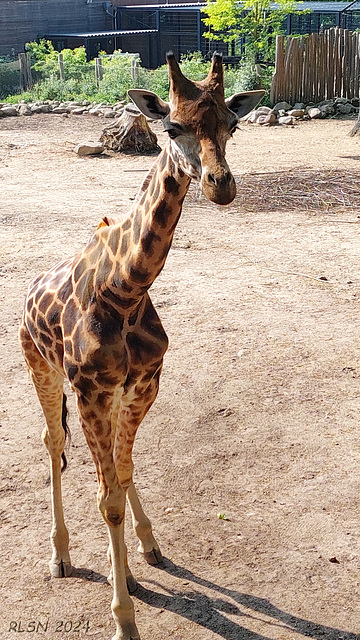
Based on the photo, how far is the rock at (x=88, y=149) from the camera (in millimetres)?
15961

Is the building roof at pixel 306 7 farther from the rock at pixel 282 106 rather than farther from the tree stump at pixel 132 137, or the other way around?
the tree stump at pixel 132 137

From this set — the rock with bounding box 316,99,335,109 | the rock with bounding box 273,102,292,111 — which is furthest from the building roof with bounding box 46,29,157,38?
the rock with bounding box 316,99,335,109

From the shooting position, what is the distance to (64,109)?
21.5 meters

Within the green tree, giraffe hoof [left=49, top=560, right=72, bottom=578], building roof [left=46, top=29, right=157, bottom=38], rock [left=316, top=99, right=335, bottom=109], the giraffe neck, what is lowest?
giraffe hoof [left=49, top=560, right=72, bottom=578]

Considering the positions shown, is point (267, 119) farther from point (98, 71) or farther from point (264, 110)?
point (98, 71)

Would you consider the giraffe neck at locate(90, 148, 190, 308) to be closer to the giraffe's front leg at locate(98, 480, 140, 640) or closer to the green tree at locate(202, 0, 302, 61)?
the giraffe's front leg at locate(98, 480, 140, 640)

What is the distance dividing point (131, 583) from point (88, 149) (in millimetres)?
12790

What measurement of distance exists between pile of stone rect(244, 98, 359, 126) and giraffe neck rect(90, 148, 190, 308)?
16374 mm

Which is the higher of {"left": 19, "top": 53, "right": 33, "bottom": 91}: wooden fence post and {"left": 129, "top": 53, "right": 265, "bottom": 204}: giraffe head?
{"left": 19, "top": 53, "right": 33, "bottom": 91}: wooden fence post

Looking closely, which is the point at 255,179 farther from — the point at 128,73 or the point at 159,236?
the point at 128,73

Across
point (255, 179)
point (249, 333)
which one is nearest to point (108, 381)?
point (249, 333)

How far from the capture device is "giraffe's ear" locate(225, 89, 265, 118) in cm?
372

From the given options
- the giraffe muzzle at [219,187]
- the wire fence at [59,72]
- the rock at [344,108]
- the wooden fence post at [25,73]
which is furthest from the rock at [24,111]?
the giraffe muzzle at [219,187]

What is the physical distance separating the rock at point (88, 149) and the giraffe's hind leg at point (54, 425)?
39.3 ft
